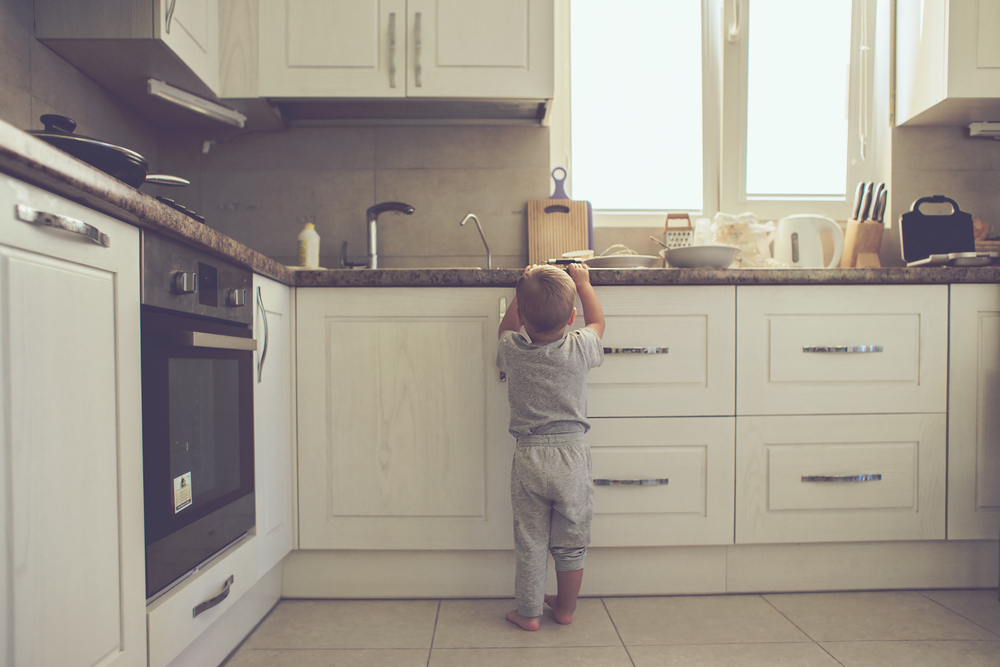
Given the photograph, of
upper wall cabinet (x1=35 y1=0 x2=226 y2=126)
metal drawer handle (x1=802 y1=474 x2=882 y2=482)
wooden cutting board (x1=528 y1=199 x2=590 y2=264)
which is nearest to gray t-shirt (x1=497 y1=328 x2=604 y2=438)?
metal drawer handle (x1=802 y1=474 x2=882 y2=482)

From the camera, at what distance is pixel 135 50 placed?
5.03 ft

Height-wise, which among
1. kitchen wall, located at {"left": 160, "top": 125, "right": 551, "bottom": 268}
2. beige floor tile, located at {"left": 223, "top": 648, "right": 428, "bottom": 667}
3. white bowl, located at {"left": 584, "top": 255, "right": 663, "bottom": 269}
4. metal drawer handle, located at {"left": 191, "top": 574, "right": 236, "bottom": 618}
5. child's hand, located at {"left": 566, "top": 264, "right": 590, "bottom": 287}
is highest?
kitchen wall, located at {"left": 160, "top": 125, "right": 551, "bottom": 268}

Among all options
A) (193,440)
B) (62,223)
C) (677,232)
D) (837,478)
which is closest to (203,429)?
(193,440)

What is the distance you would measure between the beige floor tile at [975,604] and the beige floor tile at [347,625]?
1306 mm

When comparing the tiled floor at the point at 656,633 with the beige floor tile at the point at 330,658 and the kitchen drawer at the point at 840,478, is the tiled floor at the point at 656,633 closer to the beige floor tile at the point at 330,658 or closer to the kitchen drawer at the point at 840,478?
the beige floor tile at the point at 330,658

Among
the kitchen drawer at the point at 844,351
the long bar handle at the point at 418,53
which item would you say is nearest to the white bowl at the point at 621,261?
the kitchen drawer at the point at 844,351

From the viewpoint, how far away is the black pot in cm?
86

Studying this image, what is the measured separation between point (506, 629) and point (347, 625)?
381 mm

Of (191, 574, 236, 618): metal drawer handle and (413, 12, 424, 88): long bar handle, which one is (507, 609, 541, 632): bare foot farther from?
(413, 12, 424, 88): long bar handle

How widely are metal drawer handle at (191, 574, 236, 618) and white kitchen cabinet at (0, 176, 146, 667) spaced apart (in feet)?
0.45

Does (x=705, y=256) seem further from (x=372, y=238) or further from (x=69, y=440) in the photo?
(x=69, y=440)

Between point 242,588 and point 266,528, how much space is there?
149 millimetres

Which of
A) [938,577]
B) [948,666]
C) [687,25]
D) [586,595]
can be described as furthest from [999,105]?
[586,595]

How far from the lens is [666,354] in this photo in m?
1.48
